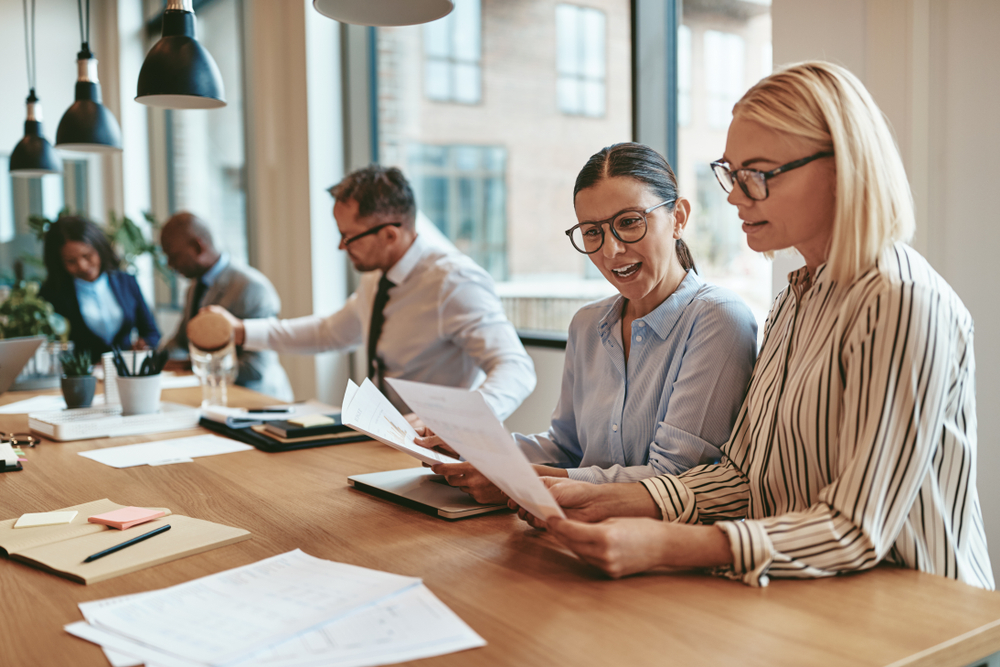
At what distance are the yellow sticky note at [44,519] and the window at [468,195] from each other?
2926 millimetres

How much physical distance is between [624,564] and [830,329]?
0.43 m

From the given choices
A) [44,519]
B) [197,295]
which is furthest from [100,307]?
[44,519]

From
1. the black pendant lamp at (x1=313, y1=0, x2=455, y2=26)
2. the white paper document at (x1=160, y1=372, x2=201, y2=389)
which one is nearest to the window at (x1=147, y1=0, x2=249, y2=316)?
the white paper document at (x1=160, y1=372, x2=201, y2=389)

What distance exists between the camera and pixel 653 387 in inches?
60.8

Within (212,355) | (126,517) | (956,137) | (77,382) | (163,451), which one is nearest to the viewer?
(126,517)

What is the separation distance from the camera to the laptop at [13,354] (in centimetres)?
225

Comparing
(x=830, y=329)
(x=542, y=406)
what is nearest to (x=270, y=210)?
(x=542, y=406)

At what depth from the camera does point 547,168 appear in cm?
401

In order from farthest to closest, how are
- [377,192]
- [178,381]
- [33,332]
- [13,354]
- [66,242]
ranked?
1. [66,242]
2. [33,332]
3. [178,381]
4. [377,192]
5. [13,354]

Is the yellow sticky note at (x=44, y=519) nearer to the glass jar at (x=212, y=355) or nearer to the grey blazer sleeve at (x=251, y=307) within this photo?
the glass jar at (x=212, y=355)

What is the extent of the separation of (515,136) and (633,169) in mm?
2593

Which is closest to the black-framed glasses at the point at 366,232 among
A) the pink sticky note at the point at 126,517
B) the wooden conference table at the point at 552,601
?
the wooden conference table at the point at 552,601

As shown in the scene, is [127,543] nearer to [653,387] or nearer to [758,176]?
[653,387]

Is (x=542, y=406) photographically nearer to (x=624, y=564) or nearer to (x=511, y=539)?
(x=511, y=539)
